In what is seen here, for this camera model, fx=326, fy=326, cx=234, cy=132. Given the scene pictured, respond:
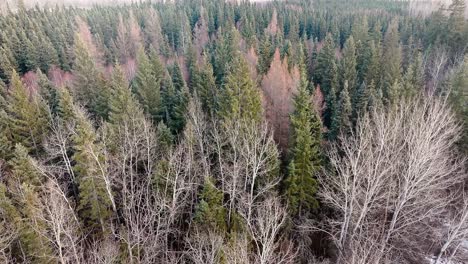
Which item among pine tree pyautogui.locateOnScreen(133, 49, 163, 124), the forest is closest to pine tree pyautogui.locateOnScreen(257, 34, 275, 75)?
the forest

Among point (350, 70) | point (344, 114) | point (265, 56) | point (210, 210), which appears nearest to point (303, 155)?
point (344, 114)

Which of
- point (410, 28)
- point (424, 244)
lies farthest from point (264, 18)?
point (424, 244)

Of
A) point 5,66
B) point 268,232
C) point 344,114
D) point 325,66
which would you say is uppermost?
point 5,66

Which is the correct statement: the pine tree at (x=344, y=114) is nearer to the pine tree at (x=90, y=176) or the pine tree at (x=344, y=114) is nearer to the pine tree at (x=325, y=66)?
the pine tree at (x=325, y=66)

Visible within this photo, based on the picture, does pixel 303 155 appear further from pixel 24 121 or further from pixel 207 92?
pixel 24 121

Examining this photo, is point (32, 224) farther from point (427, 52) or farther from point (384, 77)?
point (427, 52)

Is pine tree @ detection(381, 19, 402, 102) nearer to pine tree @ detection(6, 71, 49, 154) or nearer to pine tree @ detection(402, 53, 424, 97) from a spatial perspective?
pine tree @ detection(402, 53, 424, 97)
